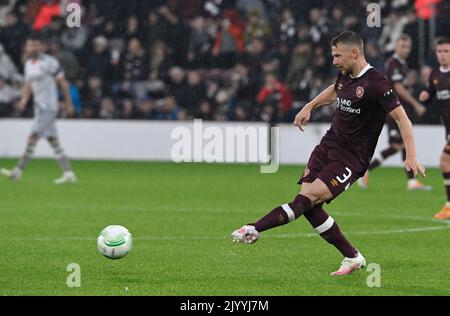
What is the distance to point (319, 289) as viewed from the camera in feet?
28.6

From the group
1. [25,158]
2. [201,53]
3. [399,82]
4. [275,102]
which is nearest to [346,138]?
[399,82]

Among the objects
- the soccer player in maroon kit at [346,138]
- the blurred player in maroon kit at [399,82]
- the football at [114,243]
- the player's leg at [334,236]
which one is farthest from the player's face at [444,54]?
the football at [114,243]

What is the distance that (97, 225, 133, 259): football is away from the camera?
942cm

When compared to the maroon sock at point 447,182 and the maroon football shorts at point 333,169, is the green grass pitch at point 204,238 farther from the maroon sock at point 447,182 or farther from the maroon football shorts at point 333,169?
the maroon football shorts at point 333,169

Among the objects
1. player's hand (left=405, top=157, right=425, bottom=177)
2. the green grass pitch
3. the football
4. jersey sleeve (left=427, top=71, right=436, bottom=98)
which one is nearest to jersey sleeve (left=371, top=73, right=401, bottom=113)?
player's hand (left=405, top=157, right=425, bottom=177)

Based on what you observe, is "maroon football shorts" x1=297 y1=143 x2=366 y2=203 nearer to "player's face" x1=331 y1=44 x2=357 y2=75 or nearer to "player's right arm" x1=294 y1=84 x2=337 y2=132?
"player's right arm" x1=294 y1=84 x2=337 y2=132

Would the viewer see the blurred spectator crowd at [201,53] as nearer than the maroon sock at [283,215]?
No

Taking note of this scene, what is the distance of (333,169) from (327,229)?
560 mm

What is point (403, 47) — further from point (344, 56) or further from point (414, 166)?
point (414, 166)

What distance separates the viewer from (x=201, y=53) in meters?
25.1

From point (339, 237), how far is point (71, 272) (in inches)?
91.8

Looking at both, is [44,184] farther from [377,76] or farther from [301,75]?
[377,76]

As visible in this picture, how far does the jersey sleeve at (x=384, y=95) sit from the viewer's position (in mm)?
9141
